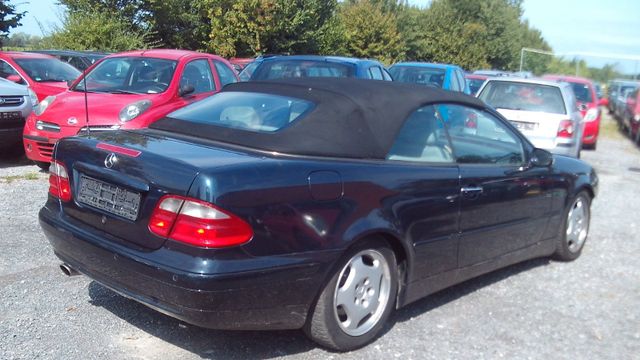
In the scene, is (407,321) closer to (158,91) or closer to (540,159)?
(540,159)

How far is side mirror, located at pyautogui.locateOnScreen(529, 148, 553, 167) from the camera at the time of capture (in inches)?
209

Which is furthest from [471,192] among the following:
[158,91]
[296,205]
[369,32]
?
[369,32]

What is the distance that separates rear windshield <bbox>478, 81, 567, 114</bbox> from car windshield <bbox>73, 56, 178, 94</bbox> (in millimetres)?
5108

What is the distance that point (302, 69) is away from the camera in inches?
387

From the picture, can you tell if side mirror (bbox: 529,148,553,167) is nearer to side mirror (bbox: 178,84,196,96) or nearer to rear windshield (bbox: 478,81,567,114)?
side mirror (bbox: 178,84,196,96)

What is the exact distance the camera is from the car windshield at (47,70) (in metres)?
10.8

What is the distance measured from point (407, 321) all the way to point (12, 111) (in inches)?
276

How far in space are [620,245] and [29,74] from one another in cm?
904

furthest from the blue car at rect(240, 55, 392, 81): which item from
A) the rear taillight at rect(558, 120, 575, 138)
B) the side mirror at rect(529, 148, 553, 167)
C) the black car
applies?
the black car

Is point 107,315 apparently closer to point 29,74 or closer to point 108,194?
point 108,194

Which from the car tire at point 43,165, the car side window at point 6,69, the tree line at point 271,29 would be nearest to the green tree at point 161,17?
the tree line at point 271,29

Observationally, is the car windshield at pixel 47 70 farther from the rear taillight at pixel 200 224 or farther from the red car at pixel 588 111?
the red car at pixel 588 111

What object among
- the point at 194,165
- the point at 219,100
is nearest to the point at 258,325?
the point at 194,165

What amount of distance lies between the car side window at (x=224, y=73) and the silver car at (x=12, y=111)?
2.70m
